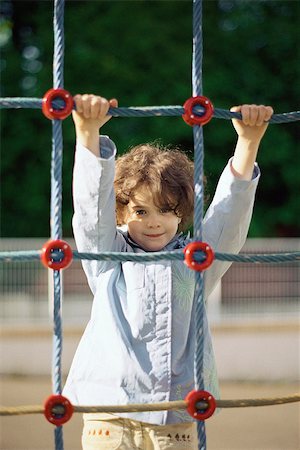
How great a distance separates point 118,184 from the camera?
1.62m

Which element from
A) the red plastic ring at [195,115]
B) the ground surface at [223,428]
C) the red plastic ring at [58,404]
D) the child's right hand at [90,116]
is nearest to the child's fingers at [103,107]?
the child's right hand at [90,116]

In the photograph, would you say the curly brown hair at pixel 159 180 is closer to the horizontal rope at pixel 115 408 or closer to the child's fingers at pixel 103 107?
the child's fingers at pixel 103 107

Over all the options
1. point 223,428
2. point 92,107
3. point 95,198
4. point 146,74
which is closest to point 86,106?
point 92,107

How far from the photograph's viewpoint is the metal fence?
5.49 m

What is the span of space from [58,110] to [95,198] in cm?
15

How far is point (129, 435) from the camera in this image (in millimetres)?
1489

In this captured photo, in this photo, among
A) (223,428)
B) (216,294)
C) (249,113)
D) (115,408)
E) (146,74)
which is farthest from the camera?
(146,74)

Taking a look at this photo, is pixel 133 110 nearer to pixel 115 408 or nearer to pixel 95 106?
pixel 95 106

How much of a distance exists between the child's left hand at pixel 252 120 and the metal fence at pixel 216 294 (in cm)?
395

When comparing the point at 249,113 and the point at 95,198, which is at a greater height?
the point at 249,113

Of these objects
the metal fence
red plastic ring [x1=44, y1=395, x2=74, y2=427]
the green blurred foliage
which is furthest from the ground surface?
the green blurred foliage

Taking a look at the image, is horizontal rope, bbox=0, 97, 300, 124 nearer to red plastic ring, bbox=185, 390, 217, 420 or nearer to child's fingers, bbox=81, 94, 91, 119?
child's fingers, bbox=81, 94, 91, 119

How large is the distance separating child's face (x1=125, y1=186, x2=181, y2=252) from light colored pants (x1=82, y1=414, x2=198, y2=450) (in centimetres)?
28

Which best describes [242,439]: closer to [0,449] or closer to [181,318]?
[0,449]
